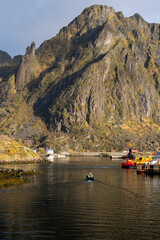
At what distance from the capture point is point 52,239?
119 feet

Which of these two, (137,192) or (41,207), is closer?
(41,207)

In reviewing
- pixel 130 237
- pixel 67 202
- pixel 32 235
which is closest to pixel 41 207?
pixel 67 202

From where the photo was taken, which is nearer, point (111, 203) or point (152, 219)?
point (152, 219)

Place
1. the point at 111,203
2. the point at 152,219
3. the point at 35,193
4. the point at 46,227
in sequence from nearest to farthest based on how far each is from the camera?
the point at 46,227
the point at 152,219
the point at 111,203
the point at 35,193

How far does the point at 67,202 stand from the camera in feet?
194

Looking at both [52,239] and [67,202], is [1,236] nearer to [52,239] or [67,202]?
A: [52,239]

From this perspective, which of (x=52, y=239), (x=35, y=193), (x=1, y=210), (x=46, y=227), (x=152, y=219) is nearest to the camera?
(x=52, y=239)

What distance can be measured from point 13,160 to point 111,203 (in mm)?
140865

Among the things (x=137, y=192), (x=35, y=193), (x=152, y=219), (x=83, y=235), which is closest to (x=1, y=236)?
(x=83, y=235)

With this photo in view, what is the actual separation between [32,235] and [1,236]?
353cm

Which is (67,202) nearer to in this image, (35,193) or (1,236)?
(35,193)

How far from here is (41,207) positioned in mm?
54062

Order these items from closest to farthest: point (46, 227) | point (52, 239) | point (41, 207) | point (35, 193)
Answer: point (52, 239) → point (46, 227) → point (41, 207) → point (35, 193)

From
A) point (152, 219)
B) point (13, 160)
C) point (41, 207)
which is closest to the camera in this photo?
point (152, 219)
